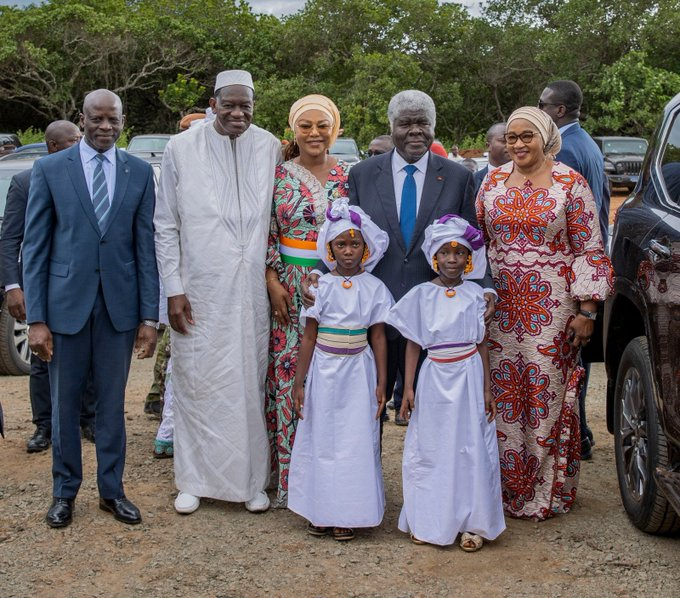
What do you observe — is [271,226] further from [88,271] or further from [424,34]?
[424,34]

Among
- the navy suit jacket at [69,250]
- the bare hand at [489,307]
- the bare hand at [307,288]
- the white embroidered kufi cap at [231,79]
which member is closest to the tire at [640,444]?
the bare hand at [489,307]

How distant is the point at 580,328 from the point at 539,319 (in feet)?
0.65

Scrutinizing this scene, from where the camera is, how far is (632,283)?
4.35 metres

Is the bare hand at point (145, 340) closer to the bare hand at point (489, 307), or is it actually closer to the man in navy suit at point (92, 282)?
the man in navy suit at point (92, 282)

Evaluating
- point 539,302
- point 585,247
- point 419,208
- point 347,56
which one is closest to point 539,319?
point 539,302

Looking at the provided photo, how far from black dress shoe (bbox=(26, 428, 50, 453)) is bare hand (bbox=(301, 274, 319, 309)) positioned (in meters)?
2.34

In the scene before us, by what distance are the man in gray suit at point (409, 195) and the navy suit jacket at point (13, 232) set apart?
172 cm

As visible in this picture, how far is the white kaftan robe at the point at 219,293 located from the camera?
464cm

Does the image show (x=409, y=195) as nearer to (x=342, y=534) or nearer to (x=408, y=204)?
(x=408, y=204)

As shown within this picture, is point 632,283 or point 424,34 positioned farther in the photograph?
point 424,34

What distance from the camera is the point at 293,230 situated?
4.69 metres

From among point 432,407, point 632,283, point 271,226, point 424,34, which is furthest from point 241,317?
point 424,34

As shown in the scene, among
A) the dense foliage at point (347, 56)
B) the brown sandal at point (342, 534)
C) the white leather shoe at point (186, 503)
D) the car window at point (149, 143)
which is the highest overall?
the dense foliage at point (347, 56)

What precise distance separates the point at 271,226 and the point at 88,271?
3.16 ft
